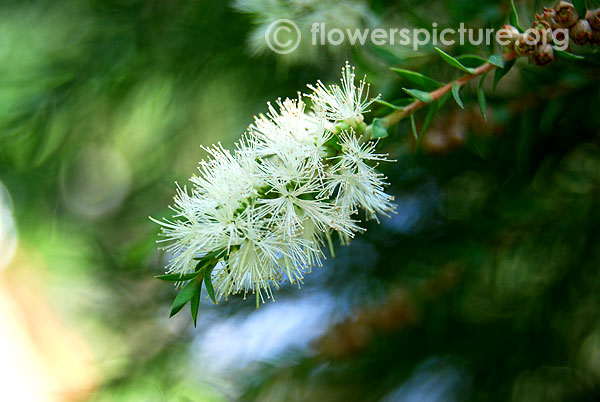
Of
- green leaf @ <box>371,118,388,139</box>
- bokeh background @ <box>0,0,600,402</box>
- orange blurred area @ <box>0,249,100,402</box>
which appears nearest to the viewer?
green leaf @ <box>371,118,388,139</box>

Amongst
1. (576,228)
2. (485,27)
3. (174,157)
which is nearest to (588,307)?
(576,228)

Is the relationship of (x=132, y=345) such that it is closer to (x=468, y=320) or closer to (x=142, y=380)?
(x=142, y=380)

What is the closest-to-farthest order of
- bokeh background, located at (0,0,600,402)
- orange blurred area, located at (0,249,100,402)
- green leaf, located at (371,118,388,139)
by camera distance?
green leaf, located at (371,118,388,139), bokeh background, located at (0,0,600,402), orange blurred area, located at (0,249,100,402)

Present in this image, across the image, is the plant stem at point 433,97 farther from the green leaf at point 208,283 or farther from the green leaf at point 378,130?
the green leaf at point 208,283

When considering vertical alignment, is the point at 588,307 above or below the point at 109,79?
below

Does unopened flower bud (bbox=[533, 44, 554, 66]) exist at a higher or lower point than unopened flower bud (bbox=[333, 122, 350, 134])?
lower

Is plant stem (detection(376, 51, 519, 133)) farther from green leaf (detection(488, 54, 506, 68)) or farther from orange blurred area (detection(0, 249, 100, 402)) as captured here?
orange blurred area (detection(0, 249, 100, 402))

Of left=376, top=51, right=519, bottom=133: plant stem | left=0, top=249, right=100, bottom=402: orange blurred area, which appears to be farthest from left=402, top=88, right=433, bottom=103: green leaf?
left=0, top=249, right=100, bottom=402: orange blurred area

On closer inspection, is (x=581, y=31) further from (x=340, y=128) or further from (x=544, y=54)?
(x=340, y=128)
